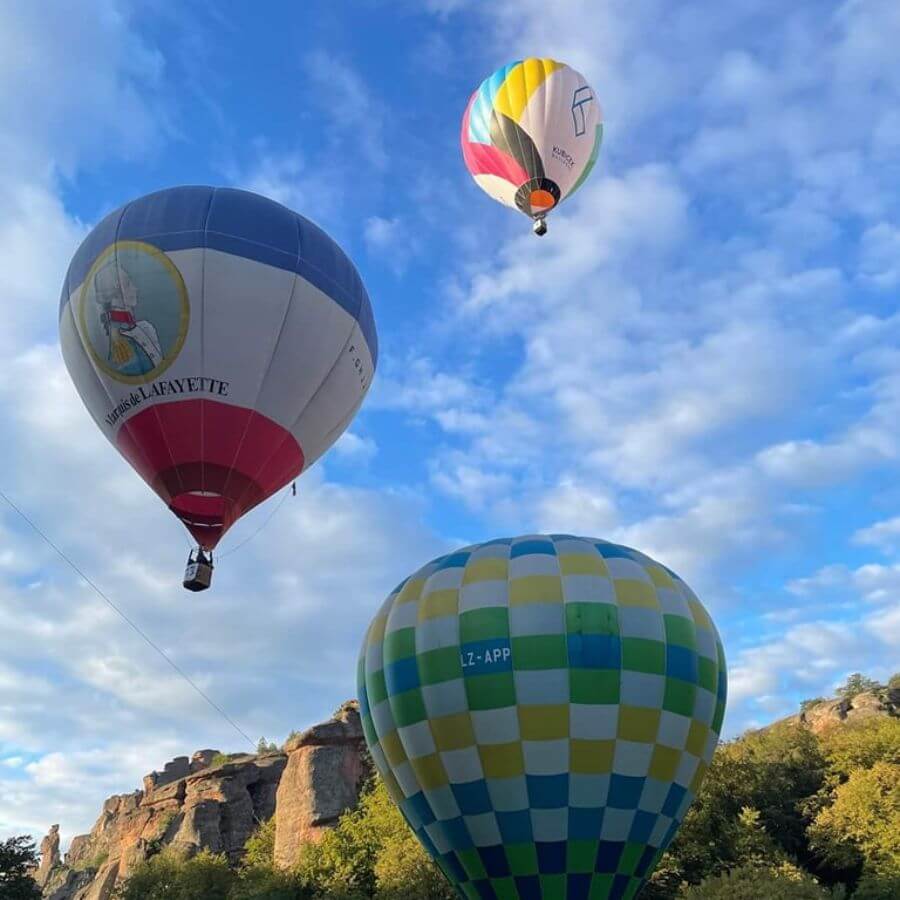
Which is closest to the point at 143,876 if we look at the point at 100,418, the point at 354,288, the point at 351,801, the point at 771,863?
the point at 351,801

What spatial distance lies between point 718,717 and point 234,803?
1720 inches

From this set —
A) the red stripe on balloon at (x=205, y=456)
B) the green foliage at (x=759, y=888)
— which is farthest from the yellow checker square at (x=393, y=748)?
the green foliage at (x=759, y=888)

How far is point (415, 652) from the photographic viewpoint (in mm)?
14914

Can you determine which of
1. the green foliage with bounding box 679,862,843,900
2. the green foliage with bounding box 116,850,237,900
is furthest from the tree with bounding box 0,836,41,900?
the green foliage with bounding box 679,862,843,900

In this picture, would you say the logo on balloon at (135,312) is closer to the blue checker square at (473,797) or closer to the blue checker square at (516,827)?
the blue checker square at (473,797)

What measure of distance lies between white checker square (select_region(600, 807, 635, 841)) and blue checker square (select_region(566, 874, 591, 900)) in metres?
0.66

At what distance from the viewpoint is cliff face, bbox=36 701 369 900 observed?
4069 cm

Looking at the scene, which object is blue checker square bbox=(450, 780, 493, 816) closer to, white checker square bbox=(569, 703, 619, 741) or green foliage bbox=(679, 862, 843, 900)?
white checker square bbox=(569, 703, 619, 741)

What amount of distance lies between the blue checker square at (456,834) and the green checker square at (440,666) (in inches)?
87.9

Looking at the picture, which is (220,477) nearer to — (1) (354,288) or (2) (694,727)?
(1) (354,288)

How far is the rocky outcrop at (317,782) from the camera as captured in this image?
3959 centimetres

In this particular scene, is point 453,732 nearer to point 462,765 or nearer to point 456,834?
point 462,765

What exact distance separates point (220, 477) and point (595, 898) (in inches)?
375

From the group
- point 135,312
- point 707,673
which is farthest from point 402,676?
point 135,312
